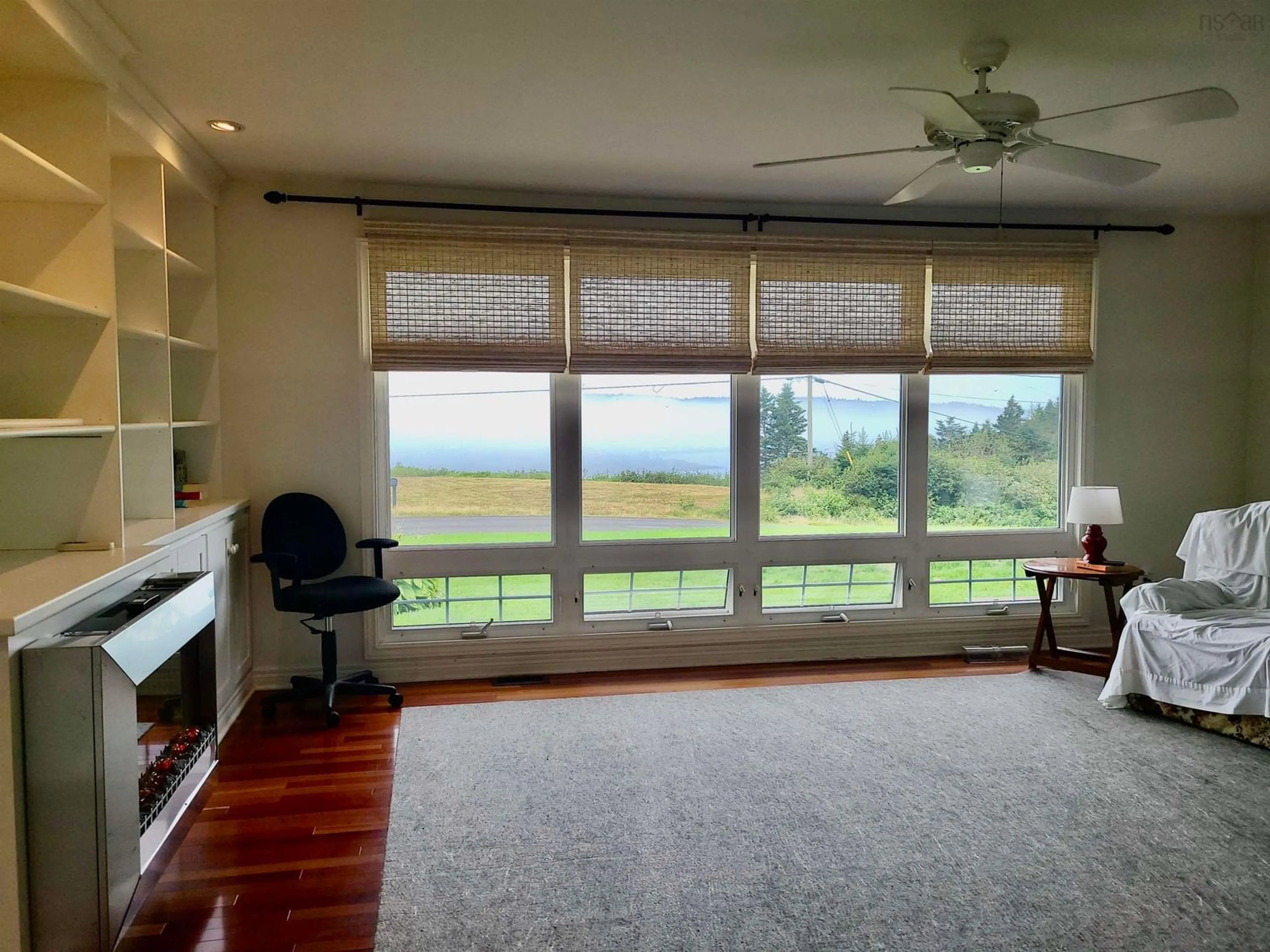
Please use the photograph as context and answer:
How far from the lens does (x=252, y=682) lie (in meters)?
3.87

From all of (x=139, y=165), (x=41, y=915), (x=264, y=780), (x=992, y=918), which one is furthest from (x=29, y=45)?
(x=992, y=918)

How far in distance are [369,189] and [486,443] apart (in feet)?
4.51

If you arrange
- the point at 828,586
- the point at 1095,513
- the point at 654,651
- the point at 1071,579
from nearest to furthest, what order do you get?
the point at 1095,513 → the point at 654,651 → the point at 1071,579 → the point at 828,586

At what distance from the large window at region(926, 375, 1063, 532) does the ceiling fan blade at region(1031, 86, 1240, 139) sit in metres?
2.19

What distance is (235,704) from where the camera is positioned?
3539 mm

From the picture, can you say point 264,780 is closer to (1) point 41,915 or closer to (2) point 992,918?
(1) point 41,915

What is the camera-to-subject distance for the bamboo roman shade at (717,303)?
3918 mm

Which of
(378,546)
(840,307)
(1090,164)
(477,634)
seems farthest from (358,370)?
(1090,164)

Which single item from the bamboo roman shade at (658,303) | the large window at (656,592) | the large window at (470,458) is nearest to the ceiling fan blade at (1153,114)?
the bamboo roman shade at (658,303)

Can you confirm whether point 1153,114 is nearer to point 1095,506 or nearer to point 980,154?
point 980,154

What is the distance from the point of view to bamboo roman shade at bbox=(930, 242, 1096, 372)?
4.36 m

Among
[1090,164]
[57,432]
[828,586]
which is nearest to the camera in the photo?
[57,432]

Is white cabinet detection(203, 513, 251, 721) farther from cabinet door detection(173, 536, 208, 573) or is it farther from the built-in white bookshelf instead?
the built-in white bookshelf

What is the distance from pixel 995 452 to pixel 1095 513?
73cm
